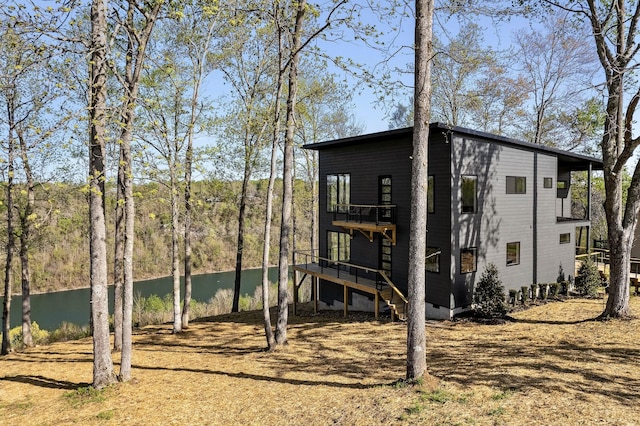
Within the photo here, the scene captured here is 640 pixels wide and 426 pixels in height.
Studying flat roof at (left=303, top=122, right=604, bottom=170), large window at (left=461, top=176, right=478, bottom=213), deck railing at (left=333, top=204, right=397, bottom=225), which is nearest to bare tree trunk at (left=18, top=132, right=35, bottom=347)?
flat roof at (left=303, top=122, right=604, bottom=170)

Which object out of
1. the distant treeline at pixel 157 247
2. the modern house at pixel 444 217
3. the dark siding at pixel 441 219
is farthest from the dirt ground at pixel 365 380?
the distant treeline at pixel 157 247

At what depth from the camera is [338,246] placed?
17.8 metres

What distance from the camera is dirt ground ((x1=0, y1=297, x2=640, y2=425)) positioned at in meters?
5.87

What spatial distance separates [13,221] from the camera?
15.0 metres

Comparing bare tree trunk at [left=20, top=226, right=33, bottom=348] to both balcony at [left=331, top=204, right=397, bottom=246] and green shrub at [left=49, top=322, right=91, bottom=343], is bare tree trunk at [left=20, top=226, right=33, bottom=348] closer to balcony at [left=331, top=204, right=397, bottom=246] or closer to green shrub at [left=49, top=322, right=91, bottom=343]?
green shrub at [left=49, top=322, right=91, bottom=343]

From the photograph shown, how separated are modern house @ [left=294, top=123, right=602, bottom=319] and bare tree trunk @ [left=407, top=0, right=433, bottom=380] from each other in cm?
513

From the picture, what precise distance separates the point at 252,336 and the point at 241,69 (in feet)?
37.1

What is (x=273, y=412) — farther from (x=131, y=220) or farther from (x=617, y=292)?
(x=617, y=292)

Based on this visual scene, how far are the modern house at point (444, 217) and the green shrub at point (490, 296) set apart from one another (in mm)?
265

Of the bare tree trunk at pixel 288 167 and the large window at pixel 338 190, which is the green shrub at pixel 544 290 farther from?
the bare tree trunk at pixel 288 167

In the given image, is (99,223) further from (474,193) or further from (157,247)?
(157,247)

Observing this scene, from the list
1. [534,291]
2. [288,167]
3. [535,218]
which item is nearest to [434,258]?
[534,291]

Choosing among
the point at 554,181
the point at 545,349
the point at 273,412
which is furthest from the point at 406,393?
the point at 554,181

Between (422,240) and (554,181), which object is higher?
(554,181)
